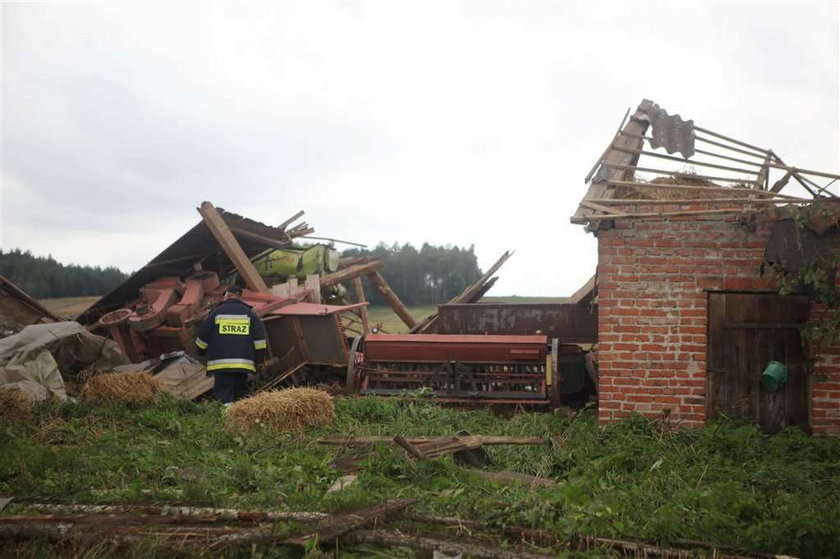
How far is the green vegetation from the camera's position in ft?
18.8

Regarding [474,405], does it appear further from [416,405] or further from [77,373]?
[77,373]

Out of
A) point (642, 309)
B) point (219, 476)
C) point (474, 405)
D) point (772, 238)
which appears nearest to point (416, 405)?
point (474, 405)

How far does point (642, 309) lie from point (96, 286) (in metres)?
Answer: 25.1

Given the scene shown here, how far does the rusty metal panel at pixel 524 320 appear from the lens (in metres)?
13.1

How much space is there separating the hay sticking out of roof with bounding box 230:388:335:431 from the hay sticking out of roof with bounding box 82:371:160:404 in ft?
6.16

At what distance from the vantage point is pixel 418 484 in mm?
6914

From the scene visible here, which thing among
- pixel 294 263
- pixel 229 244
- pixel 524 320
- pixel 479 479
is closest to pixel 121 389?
pixel 229 244

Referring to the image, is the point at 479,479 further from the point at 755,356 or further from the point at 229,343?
the point at 229,343

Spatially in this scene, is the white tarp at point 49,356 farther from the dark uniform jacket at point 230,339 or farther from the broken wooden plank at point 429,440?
the broken wooden plank at point 429,440

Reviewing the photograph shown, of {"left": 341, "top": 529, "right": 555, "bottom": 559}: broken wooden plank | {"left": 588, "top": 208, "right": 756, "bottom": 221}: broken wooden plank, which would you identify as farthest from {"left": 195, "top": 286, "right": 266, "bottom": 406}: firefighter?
{"left": 341, "top": 529, "right": 555, "bottom": 559}: broken wooden plank

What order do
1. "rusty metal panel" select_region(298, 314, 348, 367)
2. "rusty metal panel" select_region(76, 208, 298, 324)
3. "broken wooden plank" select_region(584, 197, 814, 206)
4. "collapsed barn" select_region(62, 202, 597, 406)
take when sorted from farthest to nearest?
"rusty metal panel" select_region(76, 208, 298, 324), "rusty metal panel" select_region(298, 314, 348, 367), "collapsed barn" select_region(62, 202, 597, 406), "broken wooden plank" select_region(584, 197, 814, 206)

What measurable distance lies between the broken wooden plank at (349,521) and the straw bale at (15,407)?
575 cm

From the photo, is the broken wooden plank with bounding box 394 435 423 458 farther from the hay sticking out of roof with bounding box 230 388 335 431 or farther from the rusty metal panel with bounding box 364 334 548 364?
the rusty metal panel with bounding box 364 334 548 364

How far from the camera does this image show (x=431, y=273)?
35.1 meters
